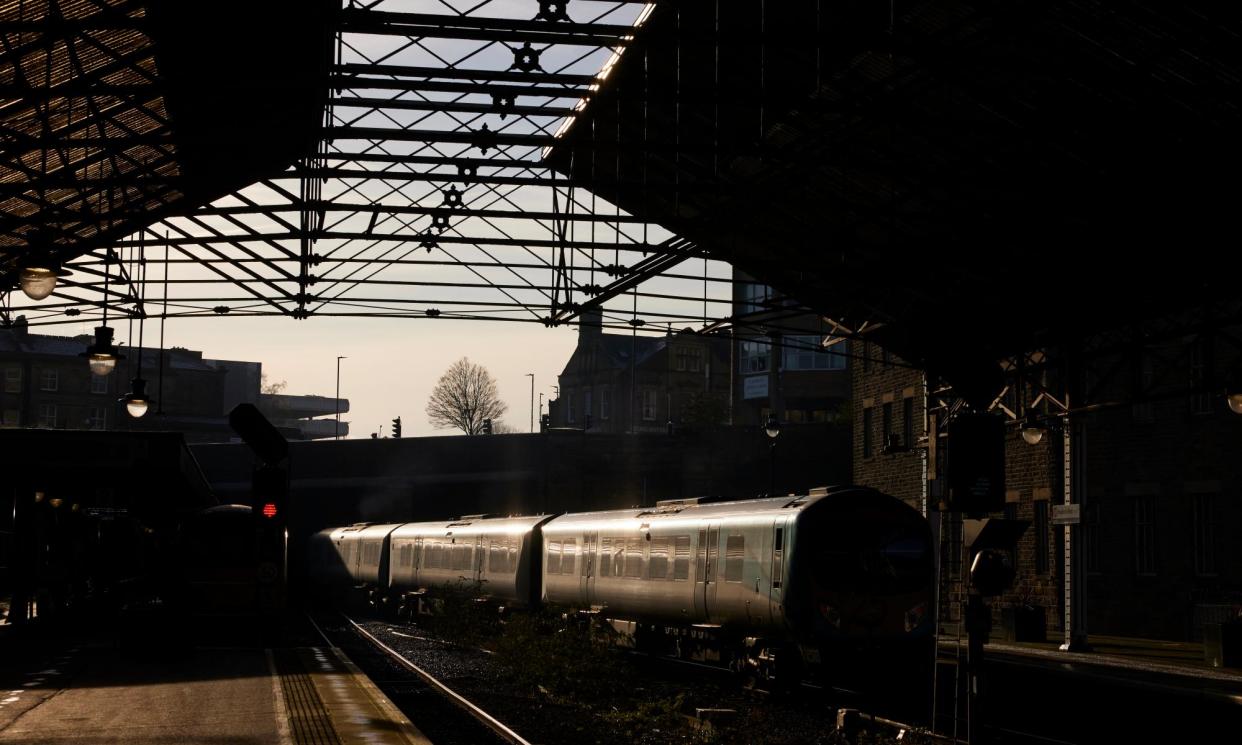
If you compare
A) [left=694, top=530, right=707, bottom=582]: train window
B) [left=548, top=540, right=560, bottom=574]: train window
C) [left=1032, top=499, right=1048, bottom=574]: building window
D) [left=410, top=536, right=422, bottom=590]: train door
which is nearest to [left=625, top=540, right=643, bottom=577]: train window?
[left=694, top=530, right=707, bottom=582]: train window

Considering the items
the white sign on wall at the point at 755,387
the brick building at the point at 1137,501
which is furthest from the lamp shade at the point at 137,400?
the white sign on wall at the point at 755,387

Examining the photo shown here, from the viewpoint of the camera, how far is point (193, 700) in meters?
17.8

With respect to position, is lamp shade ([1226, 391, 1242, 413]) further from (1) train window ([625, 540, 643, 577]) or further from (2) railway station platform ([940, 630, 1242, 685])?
(1) train window ([625, 540, 643, 577])

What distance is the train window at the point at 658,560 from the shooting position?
2552 centimetres

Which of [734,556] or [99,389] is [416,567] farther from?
[99,389]

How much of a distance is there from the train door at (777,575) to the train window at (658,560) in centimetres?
445

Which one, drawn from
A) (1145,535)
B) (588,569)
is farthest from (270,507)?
(1145,535)

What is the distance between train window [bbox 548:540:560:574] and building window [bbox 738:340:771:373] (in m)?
59.4

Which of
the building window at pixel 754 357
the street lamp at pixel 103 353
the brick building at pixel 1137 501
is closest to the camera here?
the street lamp at pixel 103 353

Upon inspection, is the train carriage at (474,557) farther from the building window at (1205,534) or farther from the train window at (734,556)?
the building window at (1205,534)

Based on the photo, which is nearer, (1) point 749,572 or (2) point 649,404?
→ (1) point 749,572

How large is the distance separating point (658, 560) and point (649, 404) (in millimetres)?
88580

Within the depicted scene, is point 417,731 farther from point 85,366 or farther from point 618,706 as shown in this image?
point 85,366

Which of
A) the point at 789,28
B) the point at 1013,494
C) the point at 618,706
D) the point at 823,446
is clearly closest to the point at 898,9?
the point at 789,28
